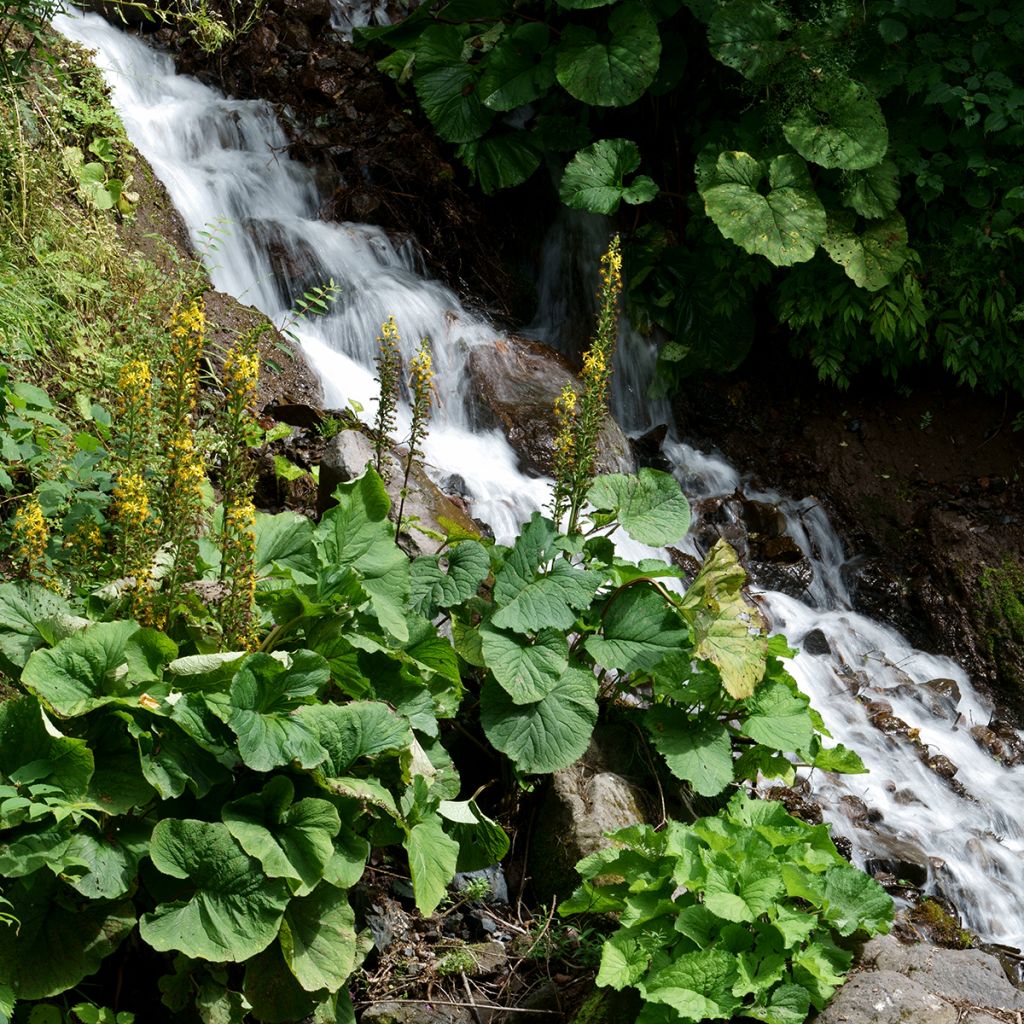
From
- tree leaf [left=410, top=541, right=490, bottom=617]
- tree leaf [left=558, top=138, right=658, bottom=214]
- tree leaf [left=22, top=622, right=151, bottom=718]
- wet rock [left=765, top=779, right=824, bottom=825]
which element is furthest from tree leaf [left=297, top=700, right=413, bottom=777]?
tree leaf [left=558, top=138, right=658, bottom=214]

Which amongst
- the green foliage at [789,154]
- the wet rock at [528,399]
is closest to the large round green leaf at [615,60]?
the green foliage at [789,154]

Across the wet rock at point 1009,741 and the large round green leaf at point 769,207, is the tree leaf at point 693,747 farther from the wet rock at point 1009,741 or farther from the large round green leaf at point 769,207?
the large round green leaf at point 769,207

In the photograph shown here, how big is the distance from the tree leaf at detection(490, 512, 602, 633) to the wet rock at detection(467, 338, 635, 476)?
229 cm

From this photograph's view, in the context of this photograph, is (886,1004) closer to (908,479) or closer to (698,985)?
(698,985)

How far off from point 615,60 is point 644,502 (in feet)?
12.6

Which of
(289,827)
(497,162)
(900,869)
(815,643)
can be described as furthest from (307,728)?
(497,162)

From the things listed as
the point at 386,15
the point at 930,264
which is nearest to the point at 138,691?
the point at 930,264

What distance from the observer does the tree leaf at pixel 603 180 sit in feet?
20.7

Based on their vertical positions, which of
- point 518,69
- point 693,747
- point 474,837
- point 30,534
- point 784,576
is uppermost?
point 518,69

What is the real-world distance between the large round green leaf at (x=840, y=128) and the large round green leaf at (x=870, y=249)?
343 mm

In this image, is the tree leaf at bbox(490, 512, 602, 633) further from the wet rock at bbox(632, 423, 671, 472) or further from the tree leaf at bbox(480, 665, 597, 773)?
the wet rock at bbox(632, 423, 671, 472)

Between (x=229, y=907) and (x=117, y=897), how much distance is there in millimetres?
231

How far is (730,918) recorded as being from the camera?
2389mm

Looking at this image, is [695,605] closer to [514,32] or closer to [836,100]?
[836,100]
